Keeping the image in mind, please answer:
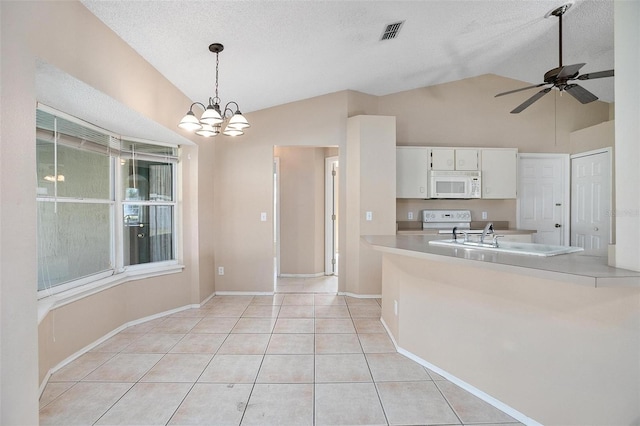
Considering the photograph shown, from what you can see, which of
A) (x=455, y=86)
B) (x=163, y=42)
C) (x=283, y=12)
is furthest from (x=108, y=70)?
(x=455, y=86)

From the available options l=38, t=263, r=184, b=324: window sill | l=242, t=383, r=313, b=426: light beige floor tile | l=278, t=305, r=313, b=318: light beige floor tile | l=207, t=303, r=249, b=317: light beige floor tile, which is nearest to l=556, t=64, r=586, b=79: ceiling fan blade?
l=242, t=383, r=313, b=426: light beige floor tile

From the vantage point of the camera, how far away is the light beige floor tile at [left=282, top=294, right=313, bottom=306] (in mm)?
4094

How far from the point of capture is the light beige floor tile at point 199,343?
2727mm

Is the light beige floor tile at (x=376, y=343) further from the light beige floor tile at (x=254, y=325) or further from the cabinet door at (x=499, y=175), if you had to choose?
the cabinet door at (x=499, y=175)

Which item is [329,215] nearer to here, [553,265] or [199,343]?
[199,343]

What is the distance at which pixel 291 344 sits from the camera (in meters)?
2.84

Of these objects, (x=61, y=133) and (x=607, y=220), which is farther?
(x=607, y=220)

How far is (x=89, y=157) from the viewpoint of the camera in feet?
9.39

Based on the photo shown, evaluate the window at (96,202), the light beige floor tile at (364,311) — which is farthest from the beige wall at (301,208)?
the window at (96,202)

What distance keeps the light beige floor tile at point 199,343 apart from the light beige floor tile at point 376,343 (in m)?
1.33

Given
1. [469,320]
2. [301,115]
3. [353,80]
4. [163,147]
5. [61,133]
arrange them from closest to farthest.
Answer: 1. [469,320]
2. [61,133]
3. [163,147]
4. [353,80]
5. [301,115]

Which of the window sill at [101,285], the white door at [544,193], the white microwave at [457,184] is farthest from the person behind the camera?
the white door at [544,193]

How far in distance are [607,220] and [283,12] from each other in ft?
16.3

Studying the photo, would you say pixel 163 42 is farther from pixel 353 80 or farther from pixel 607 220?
pixel 607 220
